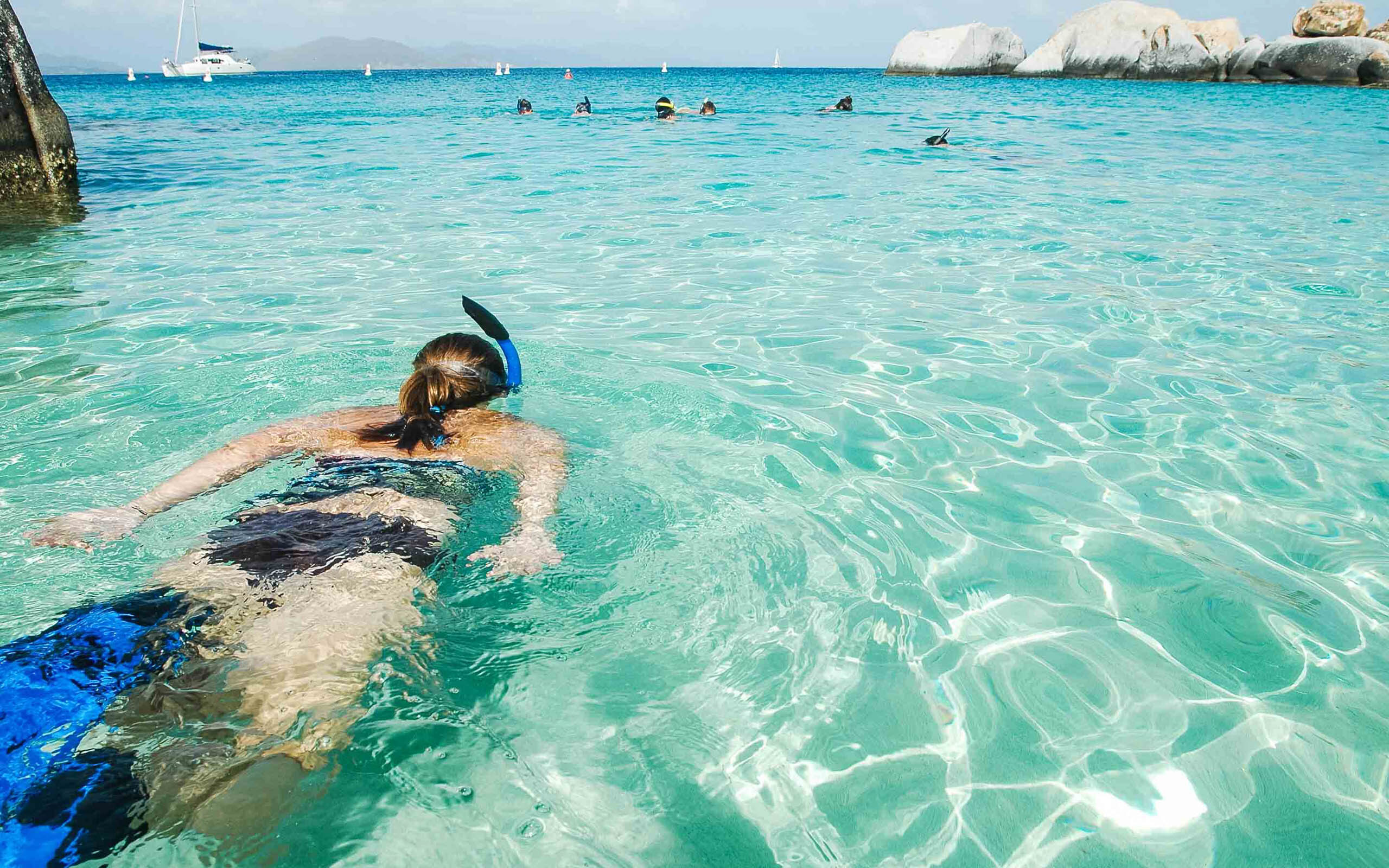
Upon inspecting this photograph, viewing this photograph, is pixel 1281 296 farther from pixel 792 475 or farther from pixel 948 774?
pixel 948 774

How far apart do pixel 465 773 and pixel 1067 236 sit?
803 centimetres

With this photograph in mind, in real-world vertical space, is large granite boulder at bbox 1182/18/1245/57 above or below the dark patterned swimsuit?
above

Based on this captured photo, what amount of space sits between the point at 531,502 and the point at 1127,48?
191ft

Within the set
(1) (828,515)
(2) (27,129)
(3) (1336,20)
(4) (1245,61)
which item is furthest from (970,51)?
(1) (828,515)

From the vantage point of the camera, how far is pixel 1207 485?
3.37m

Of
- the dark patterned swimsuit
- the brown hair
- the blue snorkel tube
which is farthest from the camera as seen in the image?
the blue snorkel tube

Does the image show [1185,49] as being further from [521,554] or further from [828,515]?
[521,554]

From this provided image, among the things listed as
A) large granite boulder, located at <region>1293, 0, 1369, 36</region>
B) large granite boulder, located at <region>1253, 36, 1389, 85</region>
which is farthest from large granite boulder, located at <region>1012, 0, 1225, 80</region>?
large granite boulder, located at <region>1293, 0, 1369, 36</region>

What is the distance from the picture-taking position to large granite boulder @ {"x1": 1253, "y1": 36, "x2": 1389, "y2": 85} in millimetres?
39125

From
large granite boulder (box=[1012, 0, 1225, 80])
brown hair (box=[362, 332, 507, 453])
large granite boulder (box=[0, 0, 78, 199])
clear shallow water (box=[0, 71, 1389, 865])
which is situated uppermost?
large granite boulder (box=[1012, 0, 1225, 80])

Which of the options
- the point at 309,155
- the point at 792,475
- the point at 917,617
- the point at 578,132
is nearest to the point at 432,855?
the point at 917,617

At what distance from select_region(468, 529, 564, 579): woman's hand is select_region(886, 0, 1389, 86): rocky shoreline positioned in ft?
173

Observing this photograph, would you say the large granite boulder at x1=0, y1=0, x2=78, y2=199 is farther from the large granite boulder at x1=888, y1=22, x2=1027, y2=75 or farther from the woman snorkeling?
the large granite boulder at x1=888, y1=22, x2=1027, y2=75

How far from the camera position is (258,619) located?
6.64 ft
